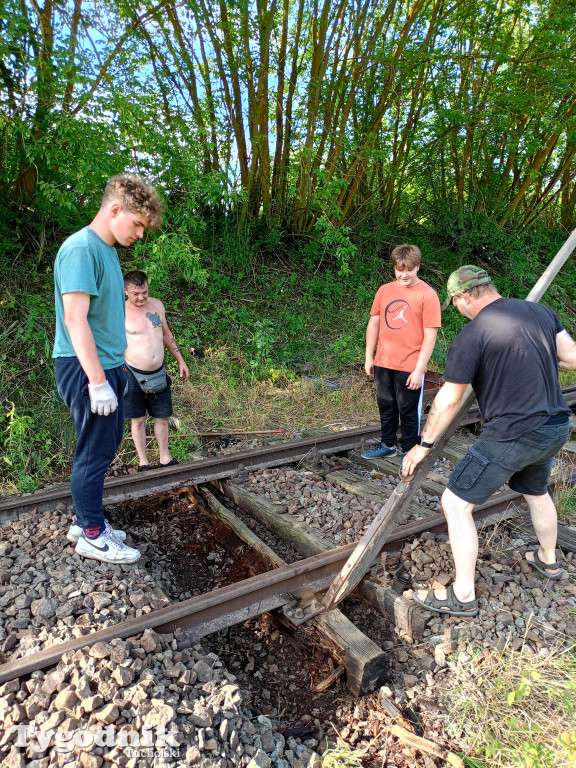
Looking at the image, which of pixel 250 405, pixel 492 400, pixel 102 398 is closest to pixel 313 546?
pixel 492 400

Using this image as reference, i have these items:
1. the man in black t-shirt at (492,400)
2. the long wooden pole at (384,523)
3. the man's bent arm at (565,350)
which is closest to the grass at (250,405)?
the long wooden pole at (384,523)

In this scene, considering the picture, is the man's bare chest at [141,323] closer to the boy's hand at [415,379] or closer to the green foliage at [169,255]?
the green foliage at [169,255]

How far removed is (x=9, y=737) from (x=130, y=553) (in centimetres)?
135

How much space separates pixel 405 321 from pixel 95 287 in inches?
119

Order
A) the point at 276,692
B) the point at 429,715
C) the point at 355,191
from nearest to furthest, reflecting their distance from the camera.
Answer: the point at 429,715, the point at 276,692, the point at 355,191

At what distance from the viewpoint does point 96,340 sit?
3.09m

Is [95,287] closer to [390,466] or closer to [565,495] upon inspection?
[390,466]

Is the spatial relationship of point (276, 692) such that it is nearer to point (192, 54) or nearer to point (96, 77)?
point (96, 77)

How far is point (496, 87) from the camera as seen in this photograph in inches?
380

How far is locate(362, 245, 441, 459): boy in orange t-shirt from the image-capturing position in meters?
4.84

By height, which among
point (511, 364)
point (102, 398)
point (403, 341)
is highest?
point (511, 364)

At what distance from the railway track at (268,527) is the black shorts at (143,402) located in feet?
1.96

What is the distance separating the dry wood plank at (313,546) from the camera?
296 cm

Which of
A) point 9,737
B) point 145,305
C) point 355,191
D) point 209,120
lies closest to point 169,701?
point 9,737
